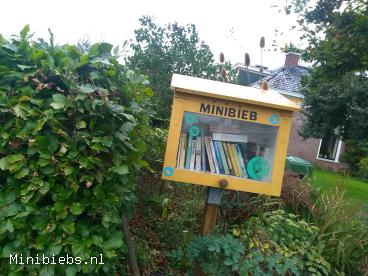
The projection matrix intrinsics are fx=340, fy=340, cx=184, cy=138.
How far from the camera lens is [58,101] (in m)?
2.05

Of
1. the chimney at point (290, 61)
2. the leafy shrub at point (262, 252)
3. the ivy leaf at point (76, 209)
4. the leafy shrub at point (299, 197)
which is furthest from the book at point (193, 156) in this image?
the chimney at point (290, 61)

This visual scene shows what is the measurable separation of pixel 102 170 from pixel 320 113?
31.7 ft

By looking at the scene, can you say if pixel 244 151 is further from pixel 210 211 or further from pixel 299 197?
pixel 299 197

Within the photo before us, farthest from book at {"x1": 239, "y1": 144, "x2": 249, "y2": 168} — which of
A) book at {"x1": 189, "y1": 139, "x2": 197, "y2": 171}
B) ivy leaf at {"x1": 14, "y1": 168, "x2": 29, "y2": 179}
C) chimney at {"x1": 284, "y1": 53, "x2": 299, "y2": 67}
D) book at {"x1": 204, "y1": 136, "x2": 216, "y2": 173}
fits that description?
chimney at {"x1": 284, "y1": 53, "x2": 299, "y2": 67}

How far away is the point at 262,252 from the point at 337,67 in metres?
3.12

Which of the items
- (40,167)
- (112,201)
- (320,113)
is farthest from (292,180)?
(320,113)

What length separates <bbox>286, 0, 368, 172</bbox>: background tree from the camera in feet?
14.4

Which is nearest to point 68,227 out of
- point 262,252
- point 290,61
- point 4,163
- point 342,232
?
point 4,163

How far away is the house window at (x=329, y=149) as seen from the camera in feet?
61.8

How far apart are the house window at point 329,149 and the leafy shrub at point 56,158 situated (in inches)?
735

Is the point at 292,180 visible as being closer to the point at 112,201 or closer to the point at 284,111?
the point at 284,111

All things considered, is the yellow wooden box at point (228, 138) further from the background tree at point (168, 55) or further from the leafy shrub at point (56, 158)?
the background tree at point (168, 55)

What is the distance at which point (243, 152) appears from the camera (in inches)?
111

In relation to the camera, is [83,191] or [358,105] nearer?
[83,191]
